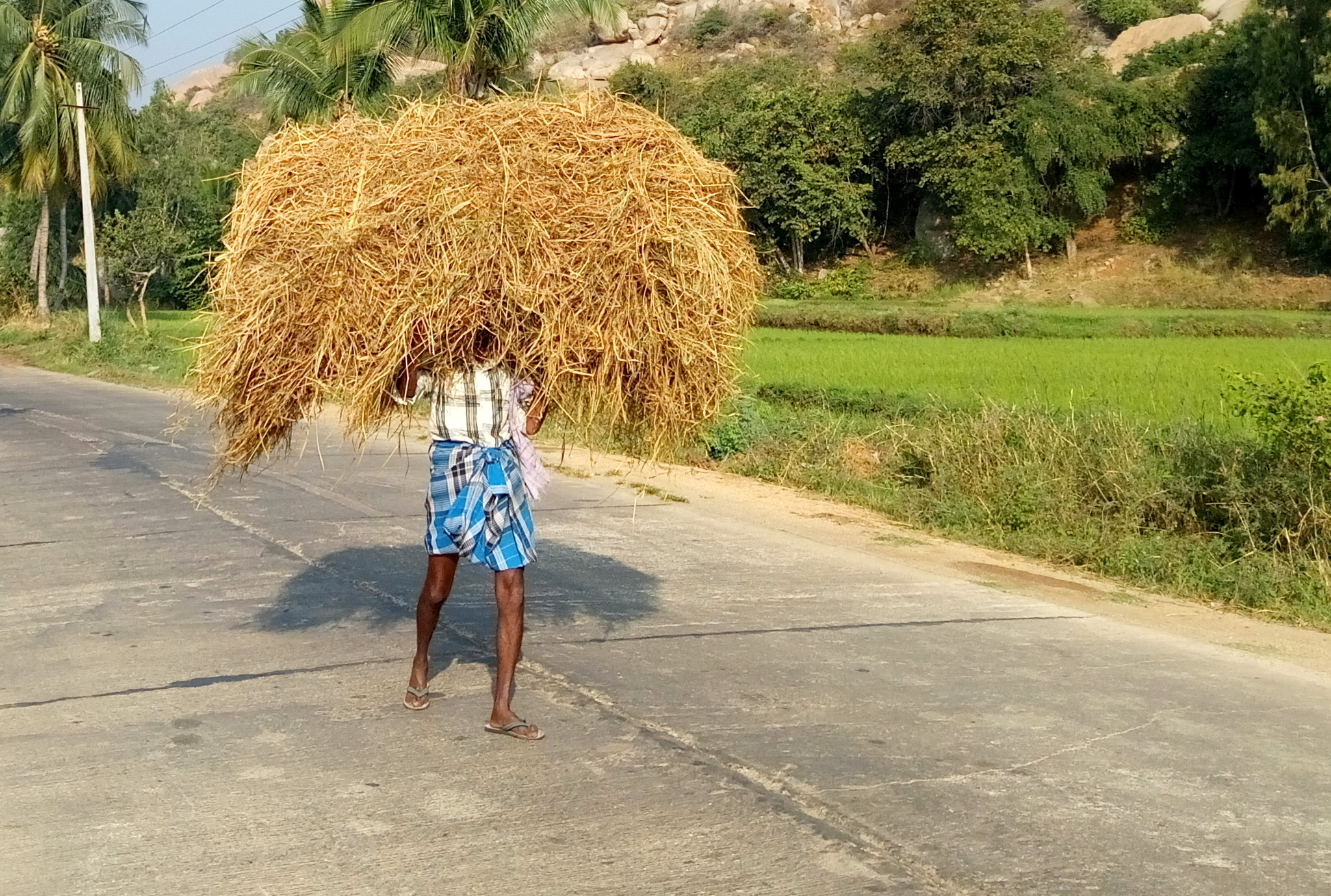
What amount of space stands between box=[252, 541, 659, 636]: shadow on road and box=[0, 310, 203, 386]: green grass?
41.6 ft

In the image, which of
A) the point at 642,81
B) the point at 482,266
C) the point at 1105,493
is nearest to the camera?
the point at 482,266

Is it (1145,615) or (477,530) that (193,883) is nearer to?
(477,530)

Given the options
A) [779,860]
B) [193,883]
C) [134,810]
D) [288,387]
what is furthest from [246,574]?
[779,860]

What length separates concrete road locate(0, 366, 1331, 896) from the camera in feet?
12.3

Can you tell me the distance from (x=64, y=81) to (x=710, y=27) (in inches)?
1914

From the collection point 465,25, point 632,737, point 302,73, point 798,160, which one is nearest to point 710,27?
point 798,160

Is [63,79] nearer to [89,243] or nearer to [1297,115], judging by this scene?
[89,243]

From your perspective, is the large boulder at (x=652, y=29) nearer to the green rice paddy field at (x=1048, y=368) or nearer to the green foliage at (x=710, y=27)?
the green foliage at (x=710, y=27)

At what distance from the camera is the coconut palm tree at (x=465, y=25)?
19.8 m

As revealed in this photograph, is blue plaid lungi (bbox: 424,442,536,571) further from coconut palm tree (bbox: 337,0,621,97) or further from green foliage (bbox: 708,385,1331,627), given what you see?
coconut palm tree (bbox: 337,0,621,97)

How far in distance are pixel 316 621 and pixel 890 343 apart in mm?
20115

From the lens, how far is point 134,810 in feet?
13.4

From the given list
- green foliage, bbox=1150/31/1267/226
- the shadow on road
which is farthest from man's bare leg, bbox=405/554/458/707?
green foliage, bbox=1150/31/1267/226

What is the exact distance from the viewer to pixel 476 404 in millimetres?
4859
